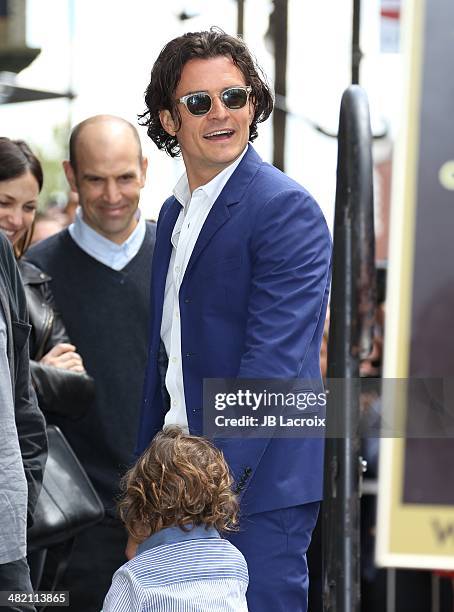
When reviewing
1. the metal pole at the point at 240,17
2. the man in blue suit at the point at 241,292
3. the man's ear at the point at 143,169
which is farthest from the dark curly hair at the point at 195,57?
the metal pole at the point at 240,17

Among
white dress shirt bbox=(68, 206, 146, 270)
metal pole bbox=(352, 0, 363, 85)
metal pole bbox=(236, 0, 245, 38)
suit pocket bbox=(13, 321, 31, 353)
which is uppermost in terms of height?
metal pole bbox=(352, 0, 363, 85)

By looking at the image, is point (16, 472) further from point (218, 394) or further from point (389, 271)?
point (389, 271)

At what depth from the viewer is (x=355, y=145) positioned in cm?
210

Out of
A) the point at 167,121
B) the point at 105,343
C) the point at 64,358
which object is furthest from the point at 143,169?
the point at 167,121

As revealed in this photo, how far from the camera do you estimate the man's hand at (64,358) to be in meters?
4.20

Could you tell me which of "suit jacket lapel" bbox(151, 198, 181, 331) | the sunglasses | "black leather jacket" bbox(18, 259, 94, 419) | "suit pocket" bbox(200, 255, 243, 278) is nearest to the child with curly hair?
"suit pocket" bbox(200, 255, 243, 278)

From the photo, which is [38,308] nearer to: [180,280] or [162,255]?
[162,255]

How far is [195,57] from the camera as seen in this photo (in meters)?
3.39

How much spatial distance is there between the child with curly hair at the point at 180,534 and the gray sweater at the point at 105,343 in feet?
5.10

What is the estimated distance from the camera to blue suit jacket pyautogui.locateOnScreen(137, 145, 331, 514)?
3072 millimetres

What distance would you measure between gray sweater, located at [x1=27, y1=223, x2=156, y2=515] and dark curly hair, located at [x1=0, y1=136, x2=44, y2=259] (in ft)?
0.99

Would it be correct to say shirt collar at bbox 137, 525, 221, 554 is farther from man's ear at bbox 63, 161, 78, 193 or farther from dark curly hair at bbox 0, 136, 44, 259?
man's ear at bbox 63, 161, 78, 193

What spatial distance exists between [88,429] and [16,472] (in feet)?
5.39

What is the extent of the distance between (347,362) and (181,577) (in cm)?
97
